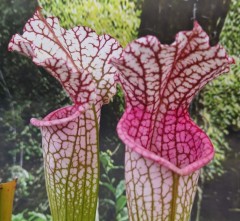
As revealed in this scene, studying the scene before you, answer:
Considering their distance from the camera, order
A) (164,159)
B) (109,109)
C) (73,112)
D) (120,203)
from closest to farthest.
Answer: (164,159), (73,112), (109,109), (120,203)

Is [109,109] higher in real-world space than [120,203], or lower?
higher

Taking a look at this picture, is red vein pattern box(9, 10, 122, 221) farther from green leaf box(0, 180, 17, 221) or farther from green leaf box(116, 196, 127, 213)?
green leaf box(116, 196, 127, 213)

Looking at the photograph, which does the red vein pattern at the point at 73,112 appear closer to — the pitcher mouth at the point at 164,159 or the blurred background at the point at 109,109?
the pitcher mouth at the point at 164,159

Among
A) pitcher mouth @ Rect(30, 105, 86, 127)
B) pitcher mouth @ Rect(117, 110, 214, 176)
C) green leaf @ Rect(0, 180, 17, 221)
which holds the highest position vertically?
pitcher mouth @ Rect(30, 105, 86, 127)

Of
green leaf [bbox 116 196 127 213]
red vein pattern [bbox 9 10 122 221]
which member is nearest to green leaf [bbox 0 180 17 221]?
red vein pattern [bbox 9 10 122 221]

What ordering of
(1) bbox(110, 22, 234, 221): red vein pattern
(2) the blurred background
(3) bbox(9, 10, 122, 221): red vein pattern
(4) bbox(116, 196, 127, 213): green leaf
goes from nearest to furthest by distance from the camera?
(1) bbox(110, 22, 234, 221): red vein pattern, (3) bbox(9, 10, 122, 221): red vein pattern, (2) the blurred background, (4) bbox(116, 196, 127, 213): green leaf

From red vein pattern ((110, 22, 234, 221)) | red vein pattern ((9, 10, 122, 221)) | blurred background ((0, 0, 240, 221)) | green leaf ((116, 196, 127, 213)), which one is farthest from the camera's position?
green leaf ((116, 196, 127, 213))

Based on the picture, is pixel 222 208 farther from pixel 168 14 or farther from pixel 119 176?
pixel 168 14

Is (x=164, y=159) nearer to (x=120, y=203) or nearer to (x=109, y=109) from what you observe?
(x=109, y=109)

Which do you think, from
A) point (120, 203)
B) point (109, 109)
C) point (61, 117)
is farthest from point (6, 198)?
point (120, 203)
